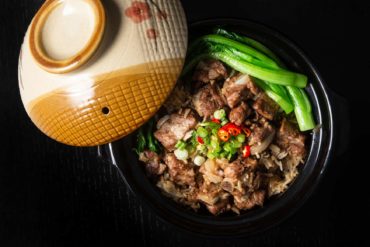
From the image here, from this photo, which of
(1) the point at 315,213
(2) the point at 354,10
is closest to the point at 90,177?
(1) the point at 315,213

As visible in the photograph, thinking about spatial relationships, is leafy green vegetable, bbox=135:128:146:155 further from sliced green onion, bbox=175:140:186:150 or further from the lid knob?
the lid knob

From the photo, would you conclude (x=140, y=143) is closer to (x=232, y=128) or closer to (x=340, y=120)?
(x=232, y=128)

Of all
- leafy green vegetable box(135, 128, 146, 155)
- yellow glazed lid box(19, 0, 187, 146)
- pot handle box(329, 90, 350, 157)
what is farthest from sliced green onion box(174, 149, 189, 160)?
pot handle box(329, 90, 350, 157)

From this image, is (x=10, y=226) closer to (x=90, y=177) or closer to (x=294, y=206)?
(x=90, y=177)

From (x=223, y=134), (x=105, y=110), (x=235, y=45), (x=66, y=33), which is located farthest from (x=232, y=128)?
(x=66, y=33)

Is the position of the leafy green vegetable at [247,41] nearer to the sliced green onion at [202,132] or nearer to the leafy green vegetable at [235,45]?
the leafy green vegetable at [235,45]
